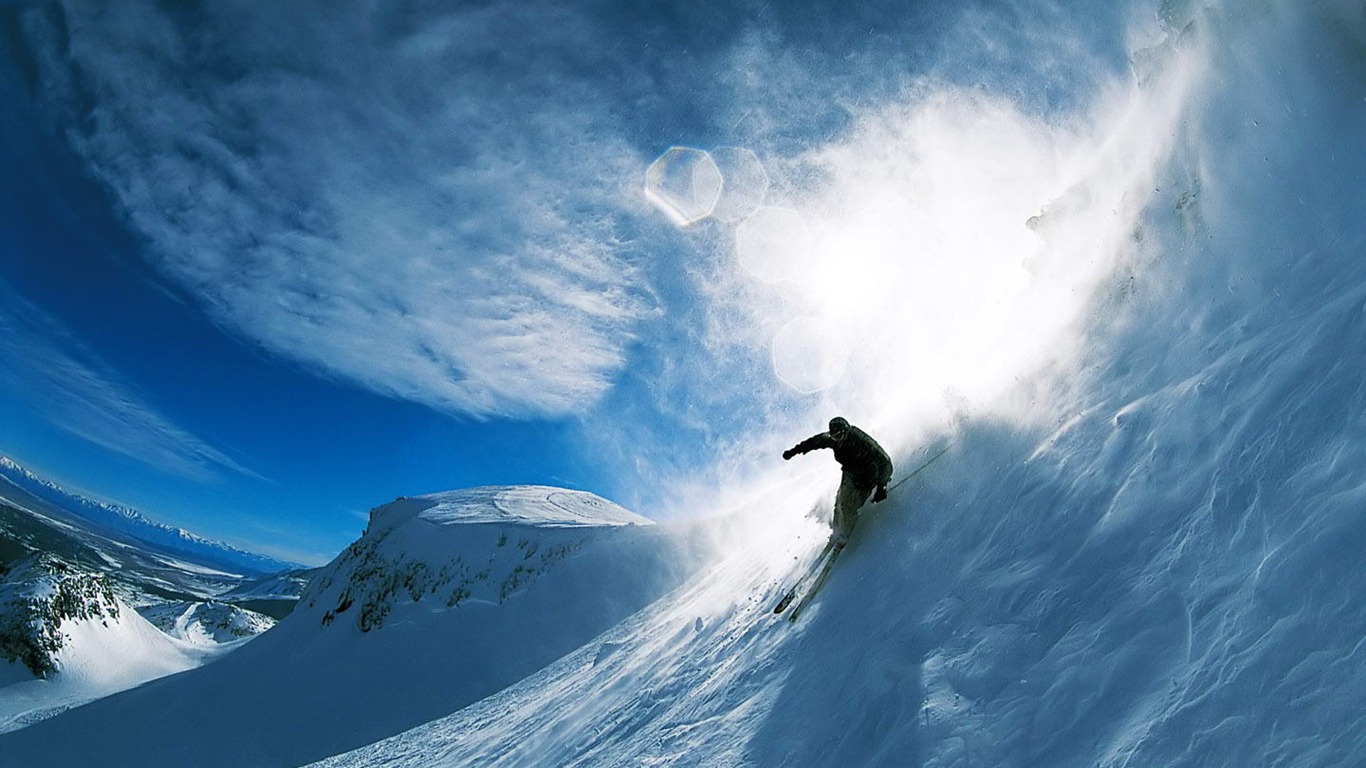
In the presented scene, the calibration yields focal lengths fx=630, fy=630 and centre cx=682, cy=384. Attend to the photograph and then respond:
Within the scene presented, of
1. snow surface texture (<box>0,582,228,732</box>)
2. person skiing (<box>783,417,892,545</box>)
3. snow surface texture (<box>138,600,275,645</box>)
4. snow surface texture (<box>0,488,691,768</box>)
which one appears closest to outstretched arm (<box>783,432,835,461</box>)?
person skiing (<box>783,417,892,545</box>)

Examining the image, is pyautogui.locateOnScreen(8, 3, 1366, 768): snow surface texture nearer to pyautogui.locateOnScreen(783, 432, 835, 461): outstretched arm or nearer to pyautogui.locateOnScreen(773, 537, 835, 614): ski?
pyautogui.locateOnScreen(773, 537, 835, 614): ski

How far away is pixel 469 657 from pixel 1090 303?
87.8 feet

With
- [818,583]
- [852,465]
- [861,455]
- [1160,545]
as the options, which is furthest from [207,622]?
[1160,545]

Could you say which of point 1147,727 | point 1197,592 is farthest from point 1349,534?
point 1147,727

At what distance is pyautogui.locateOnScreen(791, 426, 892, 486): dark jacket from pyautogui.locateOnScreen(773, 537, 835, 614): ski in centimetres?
106

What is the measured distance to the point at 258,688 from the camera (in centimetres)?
3081

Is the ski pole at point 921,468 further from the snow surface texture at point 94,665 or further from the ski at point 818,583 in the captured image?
the snow surface texture at point 94,665

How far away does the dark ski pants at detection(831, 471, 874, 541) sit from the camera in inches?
334

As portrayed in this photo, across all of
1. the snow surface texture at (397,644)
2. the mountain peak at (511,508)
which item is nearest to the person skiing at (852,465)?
the snow surface texture at (397,644)

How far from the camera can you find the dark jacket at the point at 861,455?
828 centimetres

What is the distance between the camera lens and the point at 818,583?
8047 mm

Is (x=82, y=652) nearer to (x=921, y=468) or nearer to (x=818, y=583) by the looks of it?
(x=818, y=583)

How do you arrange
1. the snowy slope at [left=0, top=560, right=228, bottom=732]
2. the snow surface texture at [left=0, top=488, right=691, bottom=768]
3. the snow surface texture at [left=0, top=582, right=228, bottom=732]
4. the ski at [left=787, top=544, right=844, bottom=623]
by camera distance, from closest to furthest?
the ski at [left=787, top=544, right=844, bottom=623] → the snow surface texture at [left=0, top=488, right=691, bottom=768] → the snow surface texture at [left=0, top=582, right=228, bottom=732] → the snowy slope at [left=0, top=560, right=228, bottom=732]

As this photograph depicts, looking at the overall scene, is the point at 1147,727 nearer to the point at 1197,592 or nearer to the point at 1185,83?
the point at 1197,592
